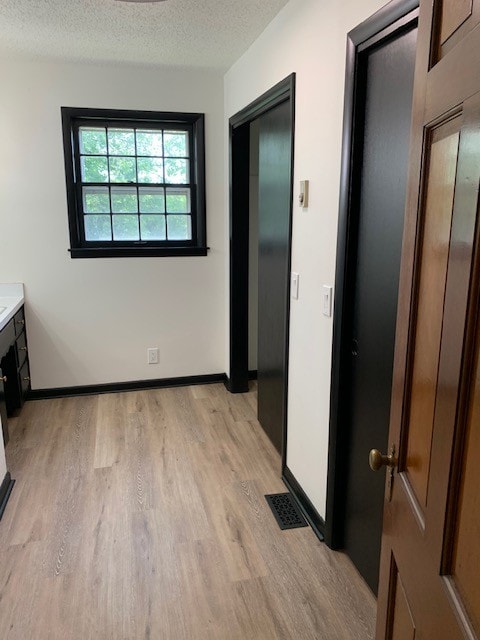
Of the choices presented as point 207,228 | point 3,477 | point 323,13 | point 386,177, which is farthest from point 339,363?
point 207,228

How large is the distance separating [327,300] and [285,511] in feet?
3.81

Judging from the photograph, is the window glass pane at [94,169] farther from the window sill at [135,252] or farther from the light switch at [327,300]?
the light switch at [327,300]

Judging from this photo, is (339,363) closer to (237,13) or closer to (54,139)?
(237,13)

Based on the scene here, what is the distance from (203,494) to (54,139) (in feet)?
9.00

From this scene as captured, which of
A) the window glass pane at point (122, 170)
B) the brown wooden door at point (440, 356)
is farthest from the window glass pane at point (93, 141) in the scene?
the brown wooden door at point (440, 356)

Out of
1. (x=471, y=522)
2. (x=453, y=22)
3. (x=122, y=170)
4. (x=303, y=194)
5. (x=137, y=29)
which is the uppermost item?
(x=137, y=29)

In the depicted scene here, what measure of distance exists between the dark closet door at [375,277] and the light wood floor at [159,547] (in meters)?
0.32

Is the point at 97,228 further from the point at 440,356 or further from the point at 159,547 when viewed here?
the point at 440,356

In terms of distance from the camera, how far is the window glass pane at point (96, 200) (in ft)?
12.0

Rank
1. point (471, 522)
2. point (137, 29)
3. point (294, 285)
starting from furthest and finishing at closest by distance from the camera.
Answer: point (137, 29), point (294, 285), point (471, 522)

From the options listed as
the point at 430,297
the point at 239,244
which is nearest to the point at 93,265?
the point at 239,244

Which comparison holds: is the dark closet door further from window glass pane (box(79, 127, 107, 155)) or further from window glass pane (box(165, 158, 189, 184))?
window glass pane (box(79, 127, 107, 155))

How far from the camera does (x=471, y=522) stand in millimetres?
655

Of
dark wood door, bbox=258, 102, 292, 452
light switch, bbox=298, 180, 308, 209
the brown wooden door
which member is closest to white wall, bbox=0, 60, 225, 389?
dark wood door, bbox=258, 102, 292, 452
